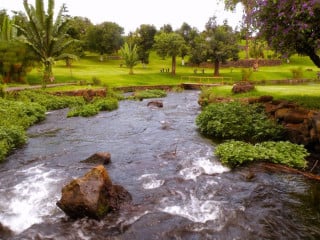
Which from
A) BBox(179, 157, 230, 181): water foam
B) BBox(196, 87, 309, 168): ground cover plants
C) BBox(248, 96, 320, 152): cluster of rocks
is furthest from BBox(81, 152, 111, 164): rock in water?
BBox(248, 96, 320, 152): cluster of rocks

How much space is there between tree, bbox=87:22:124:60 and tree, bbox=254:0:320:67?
64319 millimetres

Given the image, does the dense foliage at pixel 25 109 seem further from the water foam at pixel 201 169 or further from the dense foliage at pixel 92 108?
the water foam at pixel 201 169

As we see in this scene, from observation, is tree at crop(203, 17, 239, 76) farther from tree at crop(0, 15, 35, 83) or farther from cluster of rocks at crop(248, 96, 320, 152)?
cluster of rocks at crop(248, 96, 320, 152)

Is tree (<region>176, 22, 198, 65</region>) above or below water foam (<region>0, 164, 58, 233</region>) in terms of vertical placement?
above

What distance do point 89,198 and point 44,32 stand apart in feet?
105

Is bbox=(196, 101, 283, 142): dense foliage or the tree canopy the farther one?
the tree canopy

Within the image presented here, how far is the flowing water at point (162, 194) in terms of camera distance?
316 inches

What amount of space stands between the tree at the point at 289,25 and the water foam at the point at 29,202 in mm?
10139

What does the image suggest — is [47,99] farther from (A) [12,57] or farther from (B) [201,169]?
(B) [201,169]

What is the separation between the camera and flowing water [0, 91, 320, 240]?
316 inches

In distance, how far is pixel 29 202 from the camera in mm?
9594

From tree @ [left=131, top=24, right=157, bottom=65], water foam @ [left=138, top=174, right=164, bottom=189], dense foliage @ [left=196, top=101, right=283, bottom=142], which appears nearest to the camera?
water foam @ [left=138, top=174, right=164, bottom=189]

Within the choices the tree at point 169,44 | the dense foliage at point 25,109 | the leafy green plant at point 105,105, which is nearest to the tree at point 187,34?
the tree at point 169,44

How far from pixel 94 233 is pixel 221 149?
7362mm
